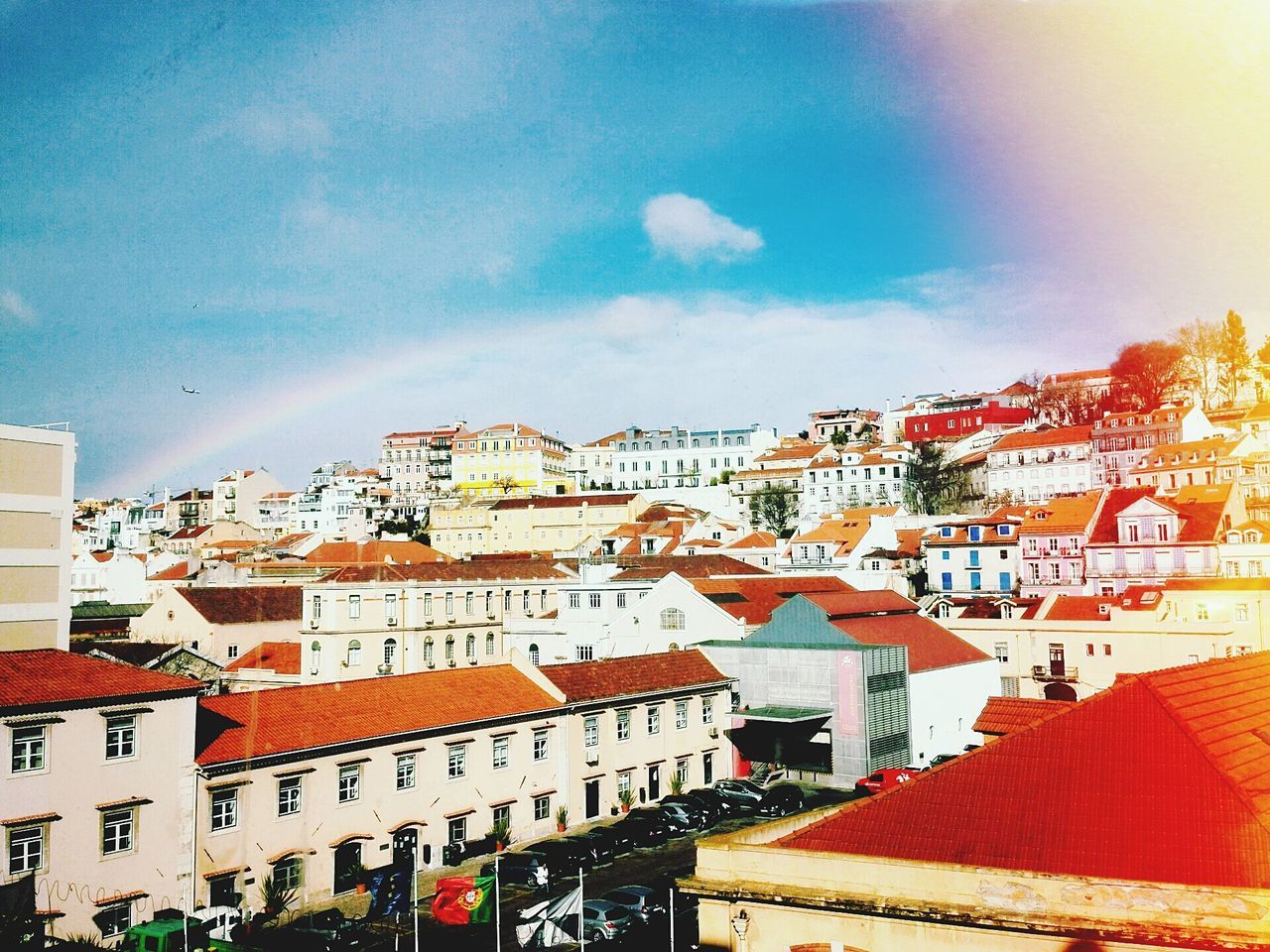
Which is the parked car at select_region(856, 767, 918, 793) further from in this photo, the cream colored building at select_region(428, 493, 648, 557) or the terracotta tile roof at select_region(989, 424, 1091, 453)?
the cream colored building at select_region(428, 493, 648, 557)

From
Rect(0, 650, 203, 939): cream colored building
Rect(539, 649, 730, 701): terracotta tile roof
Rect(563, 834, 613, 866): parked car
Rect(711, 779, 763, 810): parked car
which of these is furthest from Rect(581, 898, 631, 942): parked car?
Rect(711, 779, 763, 810): parked car

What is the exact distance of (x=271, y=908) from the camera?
2084 centimetres

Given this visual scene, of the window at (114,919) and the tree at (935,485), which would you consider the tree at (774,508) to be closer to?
the tree at (935,485)

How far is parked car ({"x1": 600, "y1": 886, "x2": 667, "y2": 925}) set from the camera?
19.1 metres

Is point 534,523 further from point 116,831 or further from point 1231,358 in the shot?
point 116,831

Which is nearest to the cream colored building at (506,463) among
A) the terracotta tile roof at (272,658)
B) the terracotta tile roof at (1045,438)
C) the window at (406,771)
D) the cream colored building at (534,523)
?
the cream colored building at (534,523)

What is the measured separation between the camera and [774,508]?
9244cm

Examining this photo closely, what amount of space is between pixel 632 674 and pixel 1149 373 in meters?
59.3

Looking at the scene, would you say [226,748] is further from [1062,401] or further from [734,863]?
[1062,401]

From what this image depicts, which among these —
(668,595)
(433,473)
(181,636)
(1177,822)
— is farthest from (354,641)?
(433,473)

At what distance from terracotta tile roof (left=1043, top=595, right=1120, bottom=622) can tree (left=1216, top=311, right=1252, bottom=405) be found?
1312cm

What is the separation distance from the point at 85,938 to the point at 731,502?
81.5 metres

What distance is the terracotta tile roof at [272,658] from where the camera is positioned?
46469mm

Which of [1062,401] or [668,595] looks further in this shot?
[1062,401]
